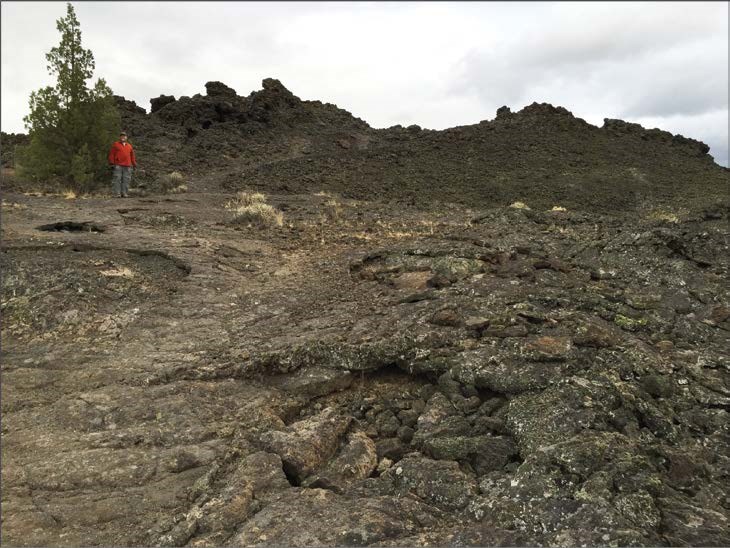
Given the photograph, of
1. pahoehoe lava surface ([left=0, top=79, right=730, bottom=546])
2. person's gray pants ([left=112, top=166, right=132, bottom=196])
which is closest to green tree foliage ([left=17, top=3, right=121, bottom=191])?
person's gray pants ([left=112, top=166, right=132, bottom=196])

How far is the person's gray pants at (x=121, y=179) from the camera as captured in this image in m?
16.9

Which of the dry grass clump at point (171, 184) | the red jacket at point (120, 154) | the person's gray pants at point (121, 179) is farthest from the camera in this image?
the dry grass clump at point (171, 184)

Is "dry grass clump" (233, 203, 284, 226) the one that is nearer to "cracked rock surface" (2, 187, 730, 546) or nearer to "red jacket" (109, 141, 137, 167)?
"cracked rock surface" (2, 187, 730, 546)

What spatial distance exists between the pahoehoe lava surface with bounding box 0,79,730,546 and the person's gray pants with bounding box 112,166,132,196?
4.70 meters

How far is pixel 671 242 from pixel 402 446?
6599 millimetres

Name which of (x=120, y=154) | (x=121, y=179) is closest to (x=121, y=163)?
(x=120, y=154)

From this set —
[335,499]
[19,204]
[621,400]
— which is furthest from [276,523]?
[19,204]

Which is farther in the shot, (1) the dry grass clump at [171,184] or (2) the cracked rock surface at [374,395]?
(1) the dry grass clump at [171,184]

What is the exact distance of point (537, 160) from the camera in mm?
30156

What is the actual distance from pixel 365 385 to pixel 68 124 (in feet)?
52.9

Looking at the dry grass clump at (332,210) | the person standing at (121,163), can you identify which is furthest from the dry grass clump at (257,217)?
the person standing at (121,163)

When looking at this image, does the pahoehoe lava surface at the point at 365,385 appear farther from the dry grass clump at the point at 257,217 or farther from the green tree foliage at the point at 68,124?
the green tree foliage at the point at 68,124

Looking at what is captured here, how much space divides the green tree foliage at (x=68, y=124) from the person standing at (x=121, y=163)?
3.97 feet

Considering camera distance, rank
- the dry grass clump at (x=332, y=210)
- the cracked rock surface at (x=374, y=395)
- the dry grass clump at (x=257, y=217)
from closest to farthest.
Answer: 1. the cracked rock surface at (x=374, y=395)
2. the dry grass clump at (x=257, y=217)
3. the dry grass clump at (x=332, y=210)
